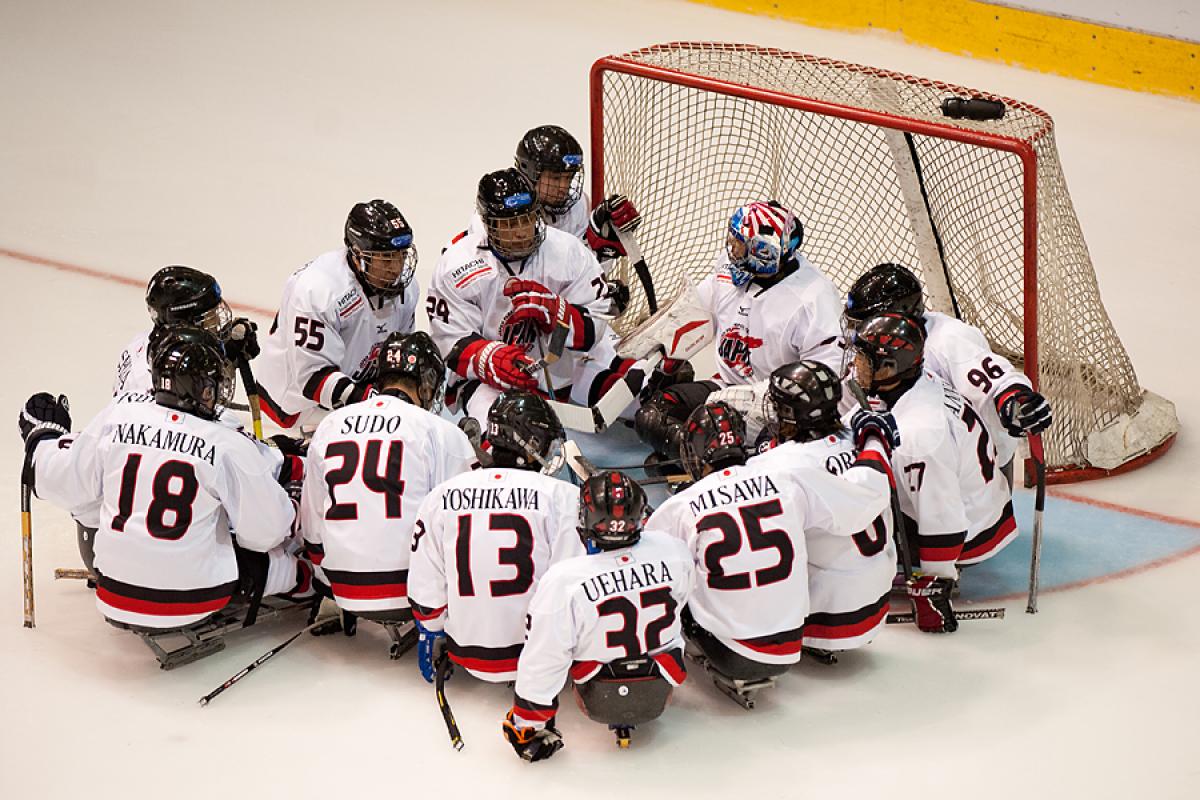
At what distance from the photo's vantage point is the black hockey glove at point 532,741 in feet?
13.3

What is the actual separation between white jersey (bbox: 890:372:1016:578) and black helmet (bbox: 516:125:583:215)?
6.05 ft

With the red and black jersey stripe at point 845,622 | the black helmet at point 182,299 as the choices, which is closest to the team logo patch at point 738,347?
the red and black jersey stripe at point 845,622

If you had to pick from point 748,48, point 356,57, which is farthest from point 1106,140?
point 356,57

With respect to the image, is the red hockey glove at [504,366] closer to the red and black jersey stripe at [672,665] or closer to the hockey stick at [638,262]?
the hockey stick at [638,262]

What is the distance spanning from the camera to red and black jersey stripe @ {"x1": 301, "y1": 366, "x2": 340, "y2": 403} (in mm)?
5492

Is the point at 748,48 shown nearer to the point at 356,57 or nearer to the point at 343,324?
the point at 343,324

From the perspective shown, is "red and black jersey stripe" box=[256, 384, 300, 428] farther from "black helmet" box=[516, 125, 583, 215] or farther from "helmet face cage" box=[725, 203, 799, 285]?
"helmet face cage" box=[725, 203, 799, 285]

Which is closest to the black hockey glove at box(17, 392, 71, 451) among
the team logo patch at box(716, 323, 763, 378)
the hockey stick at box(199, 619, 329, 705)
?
the hockey stick at box(199, 619, 329, 705)

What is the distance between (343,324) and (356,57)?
510cm

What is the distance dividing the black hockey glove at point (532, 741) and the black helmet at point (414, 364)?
3.37ft

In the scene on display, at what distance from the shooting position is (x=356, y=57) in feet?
33.7

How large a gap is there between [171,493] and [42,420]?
0.61 m

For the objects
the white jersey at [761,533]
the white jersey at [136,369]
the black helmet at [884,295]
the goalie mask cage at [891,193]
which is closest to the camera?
the white jersey at [761,533]

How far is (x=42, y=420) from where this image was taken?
4621mm
